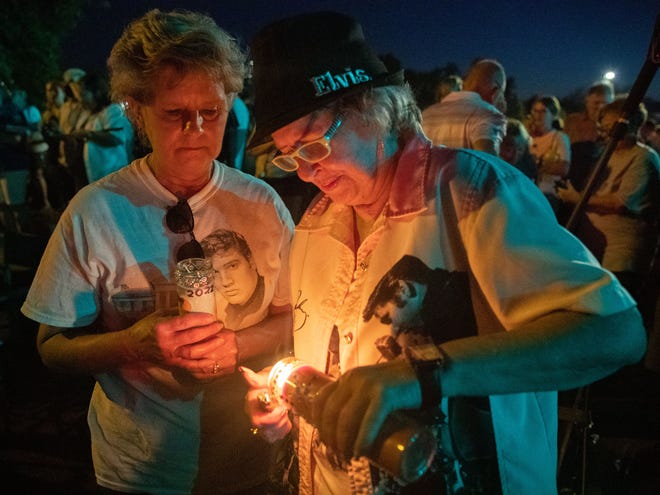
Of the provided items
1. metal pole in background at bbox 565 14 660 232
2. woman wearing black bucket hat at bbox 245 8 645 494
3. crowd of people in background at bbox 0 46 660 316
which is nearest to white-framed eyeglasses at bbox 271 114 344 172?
woman wearing black bucket hat at bbox 245 8 645 494

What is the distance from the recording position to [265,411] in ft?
6.10

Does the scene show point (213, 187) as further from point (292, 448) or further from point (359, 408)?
point (359, 408)

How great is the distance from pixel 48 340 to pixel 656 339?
5.17 metres

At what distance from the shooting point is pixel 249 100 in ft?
30.8

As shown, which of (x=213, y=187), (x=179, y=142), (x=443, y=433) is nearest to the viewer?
→ (x=443, y=433)

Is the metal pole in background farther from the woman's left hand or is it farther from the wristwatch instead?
the woman's left hand

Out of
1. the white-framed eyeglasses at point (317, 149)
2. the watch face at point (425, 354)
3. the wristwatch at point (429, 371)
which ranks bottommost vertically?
the wristwatch at point (429, 371)

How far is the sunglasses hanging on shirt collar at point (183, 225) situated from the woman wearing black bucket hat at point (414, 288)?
0.52 m

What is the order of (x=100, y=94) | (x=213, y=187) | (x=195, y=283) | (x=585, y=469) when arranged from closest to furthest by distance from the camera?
(x=195, y=283)
(x=213, y=187)
(x=585, y=469)
(x=100, y=94)

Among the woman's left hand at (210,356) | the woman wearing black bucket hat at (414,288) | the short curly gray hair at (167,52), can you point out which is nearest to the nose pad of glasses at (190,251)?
the woman's left hand at (210,356)

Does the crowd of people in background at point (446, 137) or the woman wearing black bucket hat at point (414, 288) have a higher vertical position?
the woman wearing black bucket hat at point (414, 288)

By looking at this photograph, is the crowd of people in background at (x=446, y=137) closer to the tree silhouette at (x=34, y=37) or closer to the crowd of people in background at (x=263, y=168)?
the crowd of people in background at (x=263, y=168)

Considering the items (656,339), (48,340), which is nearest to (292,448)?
(48,340)

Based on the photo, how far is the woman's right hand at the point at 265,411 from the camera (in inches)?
71.9
